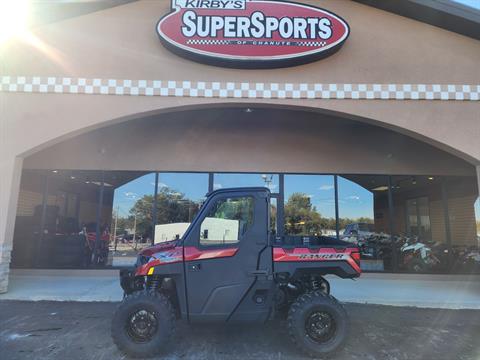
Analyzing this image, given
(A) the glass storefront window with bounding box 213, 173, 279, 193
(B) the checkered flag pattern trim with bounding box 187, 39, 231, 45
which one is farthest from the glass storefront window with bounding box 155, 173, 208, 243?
(B) the checkered flag pattern trim with bounding box 187, 39, 231, 45

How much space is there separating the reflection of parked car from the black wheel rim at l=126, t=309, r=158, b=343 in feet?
23.0

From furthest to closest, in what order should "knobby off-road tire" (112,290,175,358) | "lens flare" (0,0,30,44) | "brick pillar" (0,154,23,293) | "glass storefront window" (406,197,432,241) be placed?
"glass storefront window" (406,197,432,241) < "lens flare" (0,0,30,44) < "brick pillar" (0,154,23,293) < "knobby off-road tire" (112,290,175,358)

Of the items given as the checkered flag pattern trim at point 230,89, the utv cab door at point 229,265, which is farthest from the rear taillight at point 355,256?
the checkered flag pattern trim at point 230,89

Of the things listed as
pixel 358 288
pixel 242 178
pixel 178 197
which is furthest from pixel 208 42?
pixel 358 288

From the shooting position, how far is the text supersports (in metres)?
7.28

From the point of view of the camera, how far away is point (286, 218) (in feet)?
31.1

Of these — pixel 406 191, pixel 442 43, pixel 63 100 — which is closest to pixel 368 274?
pixel 406 191

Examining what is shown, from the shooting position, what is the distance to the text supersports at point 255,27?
7.28 m

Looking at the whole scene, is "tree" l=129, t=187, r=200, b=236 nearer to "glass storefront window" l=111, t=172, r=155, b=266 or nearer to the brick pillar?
"glass storefront window" l=111, t=172, r=155, b=266

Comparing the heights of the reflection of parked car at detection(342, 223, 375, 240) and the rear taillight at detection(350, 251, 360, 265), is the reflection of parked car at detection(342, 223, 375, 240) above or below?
above

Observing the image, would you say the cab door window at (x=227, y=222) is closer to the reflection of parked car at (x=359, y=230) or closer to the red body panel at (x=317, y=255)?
the red body panel at (x=317, y=255)

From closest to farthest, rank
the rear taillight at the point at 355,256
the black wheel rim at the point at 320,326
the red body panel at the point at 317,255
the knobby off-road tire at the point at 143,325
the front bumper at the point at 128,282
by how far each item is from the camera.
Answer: the knobby off-road tire at the point at 143,325, the black wheel rim at the point at 320,326, the red body panel at the point at 317,255, the rear taillight at the point at 355,256, the front bumper at the point at 128,282

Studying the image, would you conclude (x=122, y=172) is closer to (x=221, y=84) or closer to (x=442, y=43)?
(x=221, y=84)

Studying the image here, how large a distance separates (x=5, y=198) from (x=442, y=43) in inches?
402
